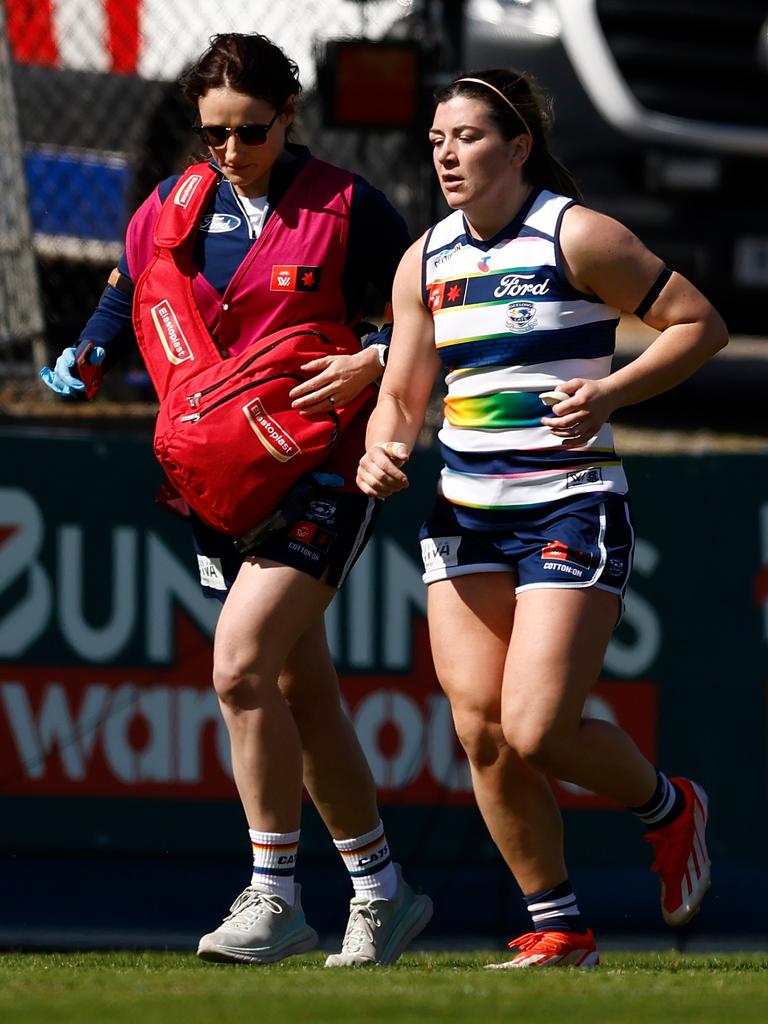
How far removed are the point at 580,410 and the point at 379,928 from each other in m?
1.34

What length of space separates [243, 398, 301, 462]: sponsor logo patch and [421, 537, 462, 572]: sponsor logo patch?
0.36 m

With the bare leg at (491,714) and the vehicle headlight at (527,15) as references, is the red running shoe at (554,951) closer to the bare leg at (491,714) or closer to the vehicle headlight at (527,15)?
the bare leg at (491,714)

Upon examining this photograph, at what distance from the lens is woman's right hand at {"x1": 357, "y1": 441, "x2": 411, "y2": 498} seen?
3.90 metres

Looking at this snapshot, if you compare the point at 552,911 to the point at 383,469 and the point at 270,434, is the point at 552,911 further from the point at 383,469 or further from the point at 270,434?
the point at 270,434

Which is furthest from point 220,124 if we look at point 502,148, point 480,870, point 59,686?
point 480,870

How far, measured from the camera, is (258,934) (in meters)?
4.10

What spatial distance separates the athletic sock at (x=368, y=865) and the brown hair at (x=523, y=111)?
1.54 meters

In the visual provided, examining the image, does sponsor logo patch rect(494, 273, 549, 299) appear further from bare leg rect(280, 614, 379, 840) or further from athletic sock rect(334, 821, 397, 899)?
athletic sock rect(334, 821, 397, 899)

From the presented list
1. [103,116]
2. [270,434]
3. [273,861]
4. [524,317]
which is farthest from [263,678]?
[103,116]

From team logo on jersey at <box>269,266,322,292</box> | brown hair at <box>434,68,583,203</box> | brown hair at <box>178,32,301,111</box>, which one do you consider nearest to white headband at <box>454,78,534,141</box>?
brown hair at <box>434,68,583,203</box>

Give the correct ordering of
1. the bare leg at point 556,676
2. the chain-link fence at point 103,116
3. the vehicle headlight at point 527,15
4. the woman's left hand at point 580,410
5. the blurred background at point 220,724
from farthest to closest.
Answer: the vehicle headlight at point 527,15 < the chain-link fence at point 103,116 < the blurred background at point 220,724 < the bare leg at point 556,676 < the woman's left hand at point 580,410

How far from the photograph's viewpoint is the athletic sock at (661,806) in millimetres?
4227

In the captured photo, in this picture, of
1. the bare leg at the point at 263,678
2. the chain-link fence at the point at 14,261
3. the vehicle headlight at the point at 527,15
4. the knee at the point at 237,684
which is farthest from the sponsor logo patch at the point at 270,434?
the vehicle headlight at the point at 527,15

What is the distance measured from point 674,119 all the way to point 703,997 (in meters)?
5.36
